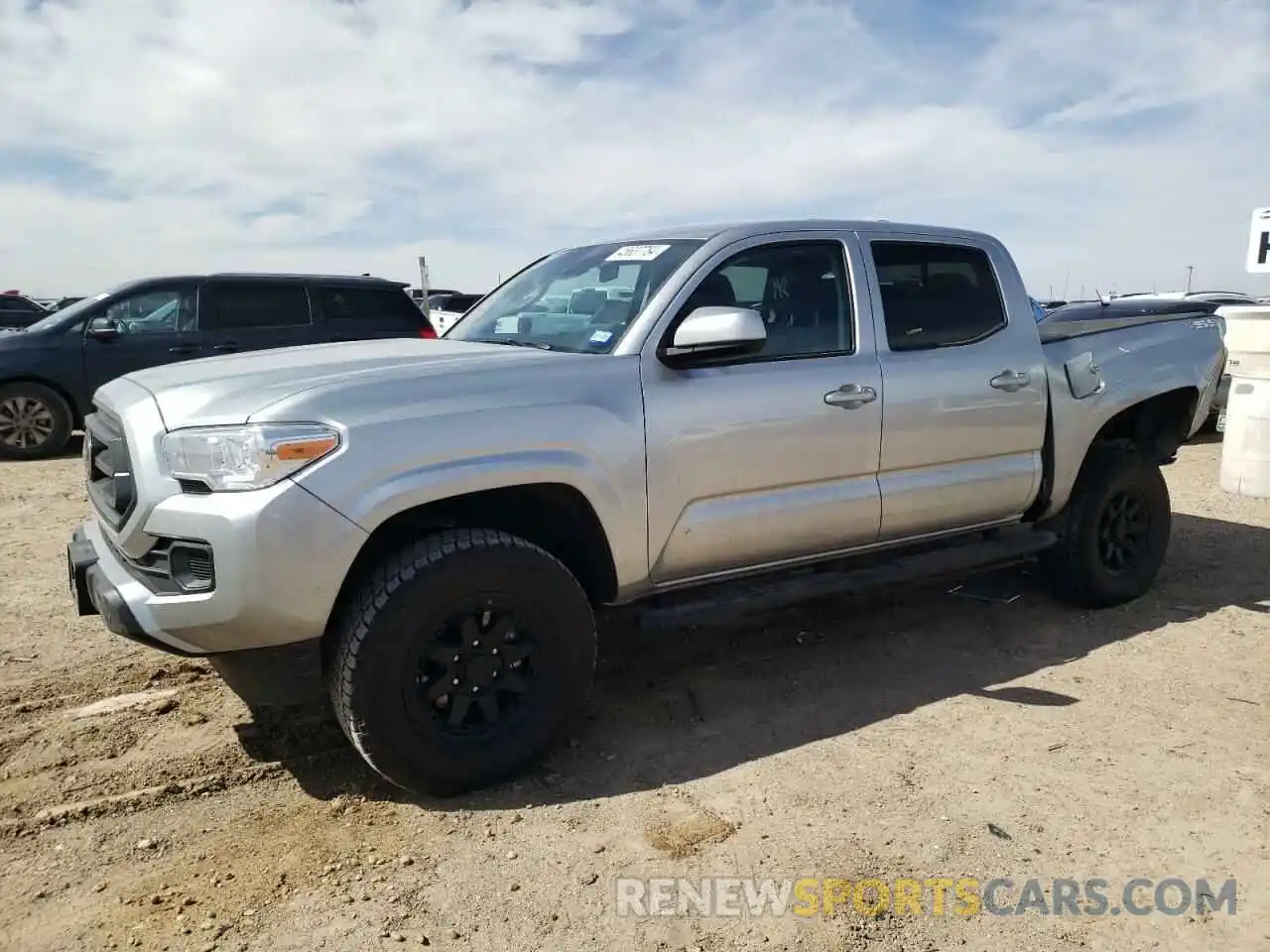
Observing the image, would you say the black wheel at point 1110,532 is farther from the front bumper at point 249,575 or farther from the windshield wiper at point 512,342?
the front bumper at point 249,575

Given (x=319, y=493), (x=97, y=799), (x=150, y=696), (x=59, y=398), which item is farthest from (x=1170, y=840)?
(x=59, y=398)

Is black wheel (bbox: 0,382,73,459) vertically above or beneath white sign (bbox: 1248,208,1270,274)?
beneath

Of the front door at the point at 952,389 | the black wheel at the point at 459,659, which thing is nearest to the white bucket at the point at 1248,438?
the front door at the point at 952,389

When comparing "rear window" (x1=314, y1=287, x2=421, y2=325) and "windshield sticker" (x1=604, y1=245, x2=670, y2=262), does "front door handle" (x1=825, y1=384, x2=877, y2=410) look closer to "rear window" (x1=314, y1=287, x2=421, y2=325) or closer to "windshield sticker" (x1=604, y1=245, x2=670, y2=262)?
"windshield sticker" (x1=604, y1=245, x2=670, y2=262)

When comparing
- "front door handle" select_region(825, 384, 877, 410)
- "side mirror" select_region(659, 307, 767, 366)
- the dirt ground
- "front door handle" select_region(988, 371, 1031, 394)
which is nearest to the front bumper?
the dirt ground

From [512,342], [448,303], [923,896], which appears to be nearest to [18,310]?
[448,303]

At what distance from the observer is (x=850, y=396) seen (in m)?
3.79

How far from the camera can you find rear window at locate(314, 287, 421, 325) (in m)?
10.0

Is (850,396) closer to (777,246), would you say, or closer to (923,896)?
(777,246)

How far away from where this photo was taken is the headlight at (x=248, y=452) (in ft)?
8.86

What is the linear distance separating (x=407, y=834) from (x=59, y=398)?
8330mm

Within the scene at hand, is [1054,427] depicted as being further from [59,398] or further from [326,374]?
[59,398]

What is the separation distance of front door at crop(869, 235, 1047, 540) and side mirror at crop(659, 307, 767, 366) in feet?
2.81

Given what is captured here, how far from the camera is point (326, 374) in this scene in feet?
9.93
